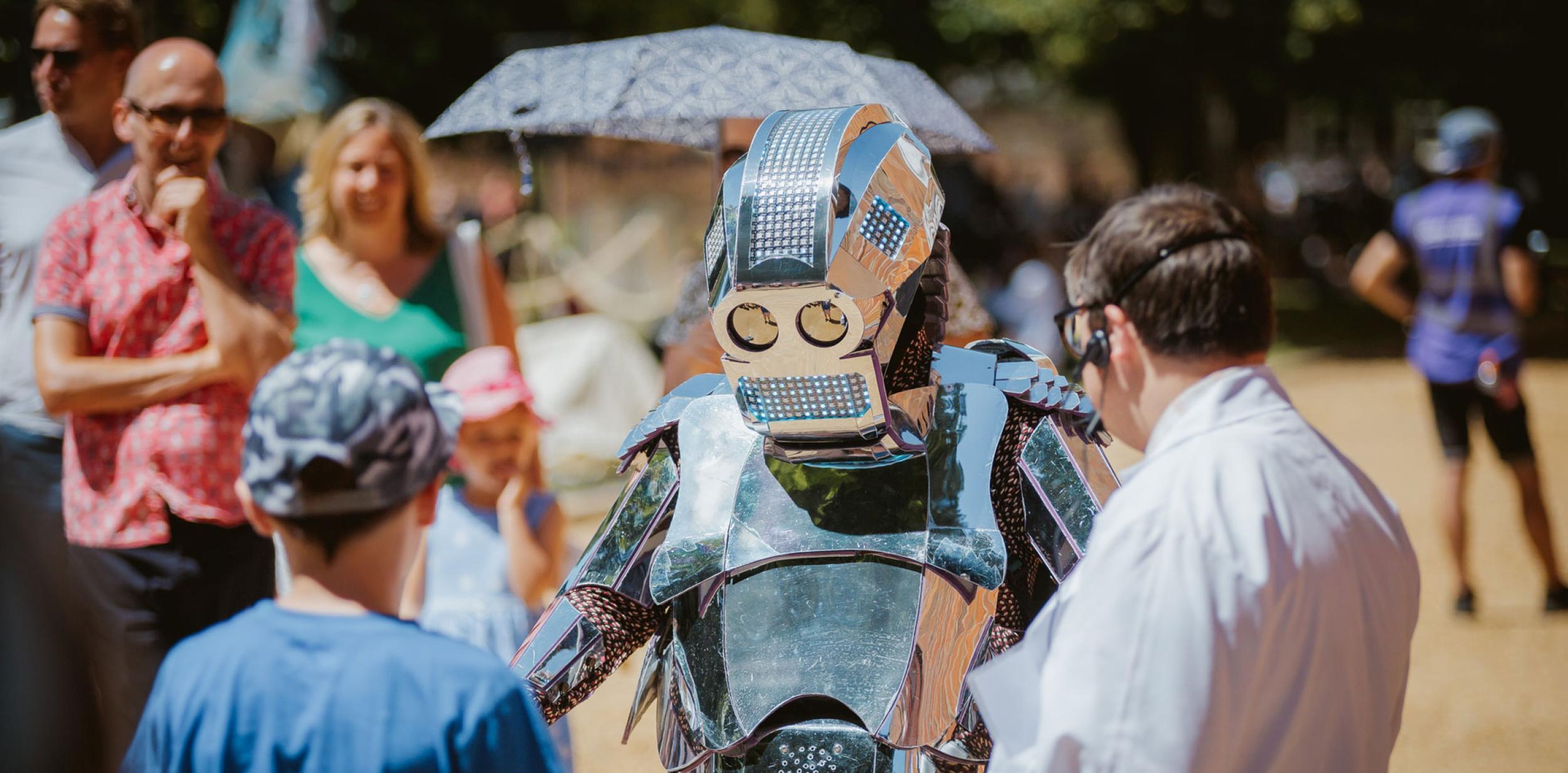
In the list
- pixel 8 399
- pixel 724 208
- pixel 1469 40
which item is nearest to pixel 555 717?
pixel 724 208

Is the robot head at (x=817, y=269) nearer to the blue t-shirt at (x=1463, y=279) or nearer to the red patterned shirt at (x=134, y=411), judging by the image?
the red patterned shirt at (x=134, y=411)

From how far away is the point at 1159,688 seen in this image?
5.14 ft

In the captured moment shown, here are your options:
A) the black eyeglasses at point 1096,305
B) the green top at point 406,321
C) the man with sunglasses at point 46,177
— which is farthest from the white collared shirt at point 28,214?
the black eyeglasses at point 1096,305

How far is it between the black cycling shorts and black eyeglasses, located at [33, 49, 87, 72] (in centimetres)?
519

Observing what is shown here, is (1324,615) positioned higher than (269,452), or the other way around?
(269,452)

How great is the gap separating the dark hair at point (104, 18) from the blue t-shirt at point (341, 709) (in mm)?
2118

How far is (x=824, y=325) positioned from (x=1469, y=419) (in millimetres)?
4837

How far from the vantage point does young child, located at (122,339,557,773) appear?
4.95 ft

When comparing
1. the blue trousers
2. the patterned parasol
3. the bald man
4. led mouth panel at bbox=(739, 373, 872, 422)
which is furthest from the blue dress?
led mouth panel at bbox=(739, 373, 872, 422)

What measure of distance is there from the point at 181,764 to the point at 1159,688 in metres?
1.07

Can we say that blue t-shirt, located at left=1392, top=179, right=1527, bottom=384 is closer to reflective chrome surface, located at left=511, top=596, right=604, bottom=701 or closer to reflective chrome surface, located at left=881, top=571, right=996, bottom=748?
reflective chrome surface, located at left=881, top=571, right=996, bottom=748

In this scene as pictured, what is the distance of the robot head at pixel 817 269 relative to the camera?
2064mm

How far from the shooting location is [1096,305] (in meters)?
1.83

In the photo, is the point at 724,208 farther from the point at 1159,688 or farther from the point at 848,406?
the point at 1159,688
